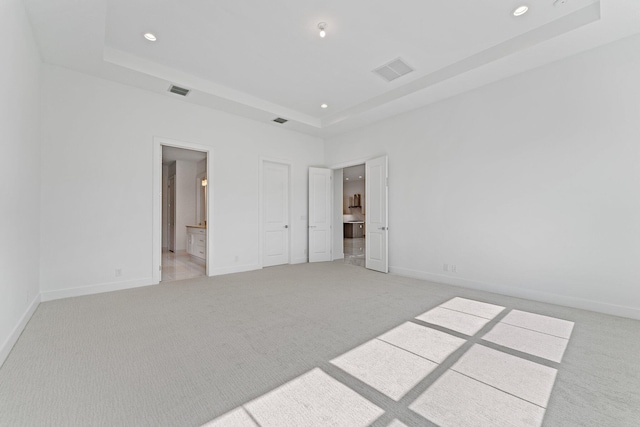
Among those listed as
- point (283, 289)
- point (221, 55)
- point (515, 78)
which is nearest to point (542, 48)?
point (515, 78)

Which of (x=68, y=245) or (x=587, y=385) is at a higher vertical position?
(x=68, y=245)

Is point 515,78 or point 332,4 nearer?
point 332,4

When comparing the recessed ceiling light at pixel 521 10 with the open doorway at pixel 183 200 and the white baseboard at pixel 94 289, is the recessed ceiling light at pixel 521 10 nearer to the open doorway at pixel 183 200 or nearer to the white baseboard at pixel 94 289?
the white baseboard at pixel 94 289

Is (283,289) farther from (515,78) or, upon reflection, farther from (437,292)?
(515,78)

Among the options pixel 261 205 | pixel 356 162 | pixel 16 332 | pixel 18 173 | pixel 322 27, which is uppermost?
pixel 322 27

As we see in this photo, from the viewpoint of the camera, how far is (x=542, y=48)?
3.28 metres

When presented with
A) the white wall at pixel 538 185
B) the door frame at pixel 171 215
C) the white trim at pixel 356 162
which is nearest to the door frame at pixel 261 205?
the white trim at pixel 356 162

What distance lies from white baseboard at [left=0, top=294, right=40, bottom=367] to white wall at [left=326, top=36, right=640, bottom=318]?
5.13m

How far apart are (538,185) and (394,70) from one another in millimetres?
2580

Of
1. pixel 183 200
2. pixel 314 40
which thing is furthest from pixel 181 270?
pixel 314 40

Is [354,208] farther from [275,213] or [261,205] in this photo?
[261,205]

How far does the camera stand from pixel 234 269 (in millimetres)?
5422

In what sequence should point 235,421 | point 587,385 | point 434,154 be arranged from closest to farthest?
point 235,421 < point 587,385 < point 434,154

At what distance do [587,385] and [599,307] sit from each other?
2038 millimetres
